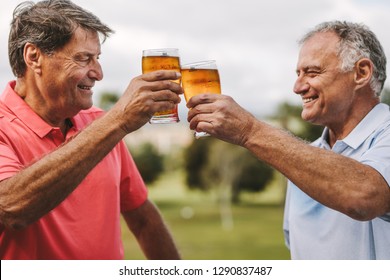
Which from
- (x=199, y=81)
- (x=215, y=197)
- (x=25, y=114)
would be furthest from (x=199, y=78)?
(x=215, y=197)

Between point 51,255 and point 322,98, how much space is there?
1.98 metres

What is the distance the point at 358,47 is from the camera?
418 cm

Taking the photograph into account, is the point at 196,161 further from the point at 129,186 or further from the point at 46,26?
the point at 46,26

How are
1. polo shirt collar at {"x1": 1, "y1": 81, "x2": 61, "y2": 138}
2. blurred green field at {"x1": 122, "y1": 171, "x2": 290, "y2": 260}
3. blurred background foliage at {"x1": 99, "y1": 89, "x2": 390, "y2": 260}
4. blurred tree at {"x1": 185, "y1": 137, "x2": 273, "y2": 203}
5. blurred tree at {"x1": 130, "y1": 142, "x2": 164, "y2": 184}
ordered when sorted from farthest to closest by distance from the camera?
blurred tree at {"x1": 185, "y1": 137, "x2": 273, "y2": 203} → blurred background foliage at {"x1": 99, "y1": 89, "x2": 390, "y2": 260} → blurred tree at {"x1": 130, "y1": 142, "x2": 164, "y2": 184} → blurred green field at {"x1": 122, "y1": 171, "x2": 290, "y2": 260} → polo shirt collar at {"x1": 1, "y1": 81, "x2": 61, "y2": 138}

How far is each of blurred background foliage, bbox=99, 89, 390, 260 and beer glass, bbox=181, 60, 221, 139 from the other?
225 feet

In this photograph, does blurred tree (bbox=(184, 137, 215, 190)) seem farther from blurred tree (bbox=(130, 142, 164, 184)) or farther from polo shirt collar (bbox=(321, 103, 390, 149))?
polo shirt collar (bbox=(321, 103, 390, 149))

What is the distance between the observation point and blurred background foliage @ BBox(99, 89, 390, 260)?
81.1 meters

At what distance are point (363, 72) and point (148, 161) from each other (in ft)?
257

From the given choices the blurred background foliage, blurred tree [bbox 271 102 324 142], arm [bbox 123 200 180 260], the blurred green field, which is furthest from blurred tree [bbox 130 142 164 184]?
arm [bbox 123 200 180 260]

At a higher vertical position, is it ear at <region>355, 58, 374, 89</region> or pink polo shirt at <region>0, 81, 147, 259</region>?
ear at <region>355, 58, 374, 89</region>

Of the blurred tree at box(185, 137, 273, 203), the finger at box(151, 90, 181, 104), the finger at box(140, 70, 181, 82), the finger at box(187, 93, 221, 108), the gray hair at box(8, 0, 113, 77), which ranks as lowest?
the blurred tree at box(185, 137, 273, 203)

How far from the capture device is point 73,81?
3.91 metres

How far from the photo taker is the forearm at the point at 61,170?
324 centimetres
